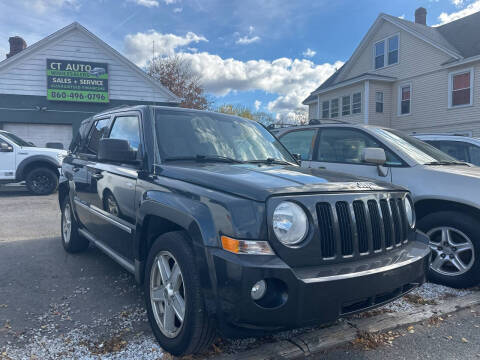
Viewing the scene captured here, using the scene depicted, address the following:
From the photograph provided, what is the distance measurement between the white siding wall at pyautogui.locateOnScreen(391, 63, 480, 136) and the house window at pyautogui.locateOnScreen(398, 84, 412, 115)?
22cm

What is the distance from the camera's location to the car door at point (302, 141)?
5.38 m

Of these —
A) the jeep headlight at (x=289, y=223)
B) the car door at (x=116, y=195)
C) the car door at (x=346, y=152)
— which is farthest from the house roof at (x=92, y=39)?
the jeep headlight at (x=289, y=223)

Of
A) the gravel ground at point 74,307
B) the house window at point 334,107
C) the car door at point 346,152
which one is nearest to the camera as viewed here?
the gravel ground at point 74,307

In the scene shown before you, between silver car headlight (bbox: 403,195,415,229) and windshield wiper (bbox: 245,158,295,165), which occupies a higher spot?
windshield wiper (bbox: 245,158,295,165)

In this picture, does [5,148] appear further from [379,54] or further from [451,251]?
[379,54]

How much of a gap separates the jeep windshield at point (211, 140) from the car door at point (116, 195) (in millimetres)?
294

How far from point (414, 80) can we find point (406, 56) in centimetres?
152

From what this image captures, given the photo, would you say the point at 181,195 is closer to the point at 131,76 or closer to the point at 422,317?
the point at 422,317

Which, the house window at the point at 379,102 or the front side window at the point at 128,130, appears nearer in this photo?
the front side window at the point at 128,130

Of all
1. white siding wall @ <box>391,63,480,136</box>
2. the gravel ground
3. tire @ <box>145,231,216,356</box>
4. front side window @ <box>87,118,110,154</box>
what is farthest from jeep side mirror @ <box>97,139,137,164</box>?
white siding wall @ <box>391,63,480,136</box>

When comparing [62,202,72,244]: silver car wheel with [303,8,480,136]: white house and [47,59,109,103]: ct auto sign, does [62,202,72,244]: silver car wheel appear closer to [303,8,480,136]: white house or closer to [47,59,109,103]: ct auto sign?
[47,59,109,103]: ct auto sign

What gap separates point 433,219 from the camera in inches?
155

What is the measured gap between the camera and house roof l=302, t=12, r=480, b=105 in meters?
17.2

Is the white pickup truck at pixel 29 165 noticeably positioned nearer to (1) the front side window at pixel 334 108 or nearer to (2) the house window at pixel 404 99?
(1) the front side window at pixel 334 108
